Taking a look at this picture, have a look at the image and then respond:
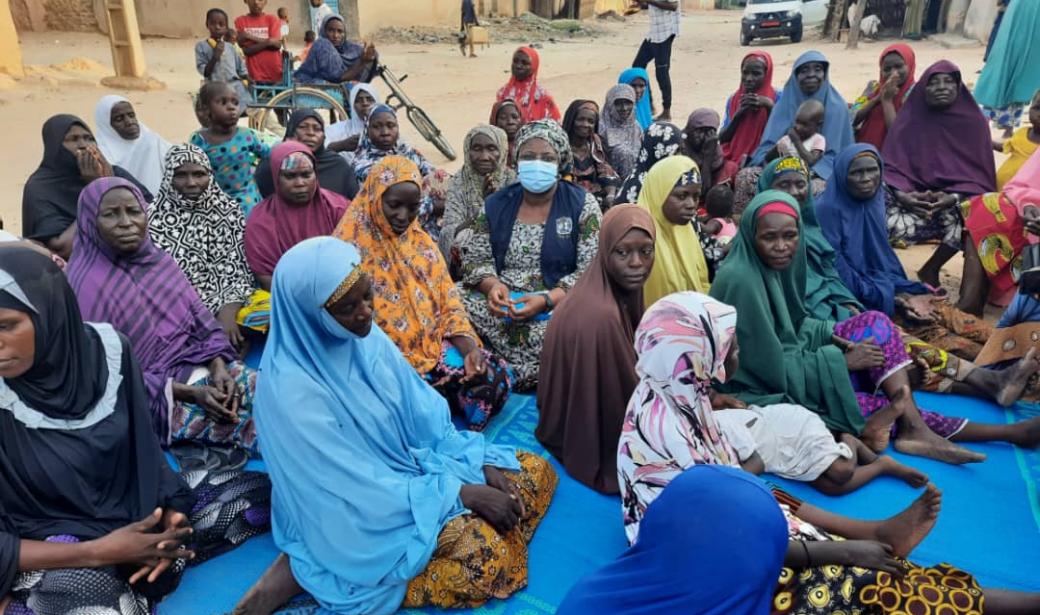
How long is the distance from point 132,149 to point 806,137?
18.1 ft

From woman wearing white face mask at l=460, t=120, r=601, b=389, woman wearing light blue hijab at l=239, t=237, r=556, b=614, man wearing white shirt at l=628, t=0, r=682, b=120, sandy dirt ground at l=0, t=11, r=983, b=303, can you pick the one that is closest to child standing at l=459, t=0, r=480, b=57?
sandy dirt ground at l=0, t=11, r=983, b=303

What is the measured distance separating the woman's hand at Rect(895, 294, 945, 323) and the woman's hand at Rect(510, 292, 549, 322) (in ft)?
7.44

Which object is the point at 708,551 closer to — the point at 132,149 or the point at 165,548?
the point at 165,548

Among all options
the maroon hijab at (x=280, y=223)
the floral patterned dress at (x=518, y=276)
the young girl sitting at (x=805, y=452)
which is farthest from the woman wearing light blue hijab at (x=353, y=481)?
the maroon hijab at (x=280, y=223)

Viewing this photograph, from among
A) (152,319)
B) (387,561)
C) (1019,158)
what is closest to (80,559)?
(387,561)

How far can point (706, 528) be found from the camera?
155 centimetres

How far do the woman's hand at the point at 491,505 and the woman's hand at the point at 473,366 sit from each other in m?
1.15

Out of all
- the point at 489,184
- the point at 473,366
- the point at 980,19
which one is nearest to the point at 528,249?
the point at 473,366

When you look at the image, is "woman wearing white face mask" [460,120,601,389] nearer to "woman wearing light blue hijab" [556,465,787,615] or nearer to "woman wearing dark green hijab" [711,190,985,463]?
"woman wearing dark green hijab" [711,190,985,463]

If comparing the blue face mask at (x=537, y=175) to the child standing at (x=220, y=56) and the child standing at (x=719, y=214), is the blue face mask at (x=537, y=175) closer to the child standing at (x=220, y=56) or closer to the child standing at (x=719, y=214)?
the child standing at (x=719, y=214)

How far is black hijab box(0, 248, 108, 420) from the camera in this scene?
2107mm

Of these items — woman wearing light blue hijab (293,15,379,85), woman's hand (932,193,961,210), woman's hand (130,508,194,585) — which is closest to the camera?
woman's hand (130,508,194,585)

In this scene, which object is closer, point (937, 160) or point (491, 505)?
point (491, 505)

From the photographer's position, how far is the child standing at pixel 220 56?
9008mm
